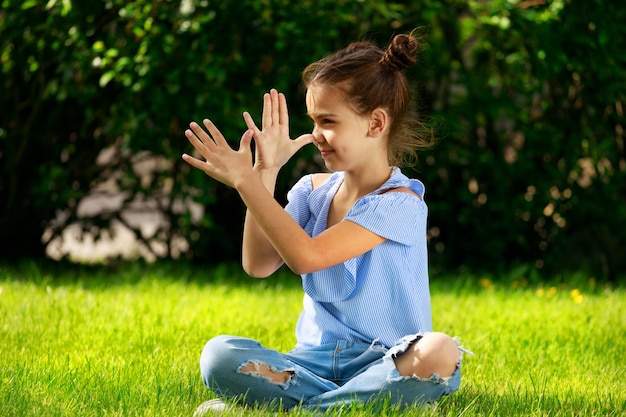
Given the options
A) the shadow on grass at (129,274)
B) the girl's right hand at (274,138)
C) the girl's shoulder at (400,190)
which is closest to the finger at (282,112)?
the girl's right hand at (274,138)

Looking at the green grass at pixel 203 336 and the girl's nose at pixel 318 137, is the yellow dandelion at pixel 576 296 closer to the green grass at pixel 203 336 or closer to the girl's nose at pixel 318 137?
the green grass at pixel 203 336

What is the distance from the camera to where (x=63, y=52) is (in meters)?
5.11

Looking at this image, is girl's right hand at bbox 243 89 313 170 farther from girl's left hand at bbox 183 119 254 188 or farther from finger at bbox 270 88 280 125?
girl's left hand at bbox 183 119 254 188

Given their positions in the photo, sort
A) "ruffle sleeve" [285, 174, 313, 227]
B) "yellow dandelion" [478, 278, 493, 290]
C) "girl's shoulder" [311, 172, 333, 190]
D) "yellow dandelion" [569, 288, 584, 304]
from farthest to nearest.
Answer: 1. "yellow dandelion" [478, 278, 493, 290]
2. "yellow dandelion" [569, 288, 584, 304]
3. "girl's shoulder" [311, 172, 333, 190]
4. "ruffle sleeve" [285, 174, 313, 227]

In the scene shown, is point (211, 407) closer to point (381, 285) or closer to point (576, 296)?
point (381, 285)

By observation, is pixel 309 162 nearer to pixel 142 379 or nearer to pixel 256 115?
pixel 256 115

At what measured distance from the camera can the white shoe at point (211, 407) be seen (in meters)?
2.67

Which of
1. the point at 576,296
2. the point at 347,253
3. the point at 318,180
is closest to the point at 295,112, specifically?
the point at 576,296

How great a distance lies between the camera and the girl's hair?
9.60 feet

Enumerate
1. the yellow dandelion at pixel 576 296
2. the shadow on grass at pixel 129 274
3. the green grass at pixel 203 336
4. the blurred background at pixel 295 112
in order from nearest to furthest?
the green grass at pixel 203 336 → the yellow dandelion at pixel 576 296 → the blurred background at pixel 295 112 → the shadow on grass at pixel 129 274

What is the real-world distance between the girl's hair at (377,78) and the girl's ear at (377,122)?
17 mm

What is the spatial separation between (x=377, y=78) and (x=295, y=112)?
256cm

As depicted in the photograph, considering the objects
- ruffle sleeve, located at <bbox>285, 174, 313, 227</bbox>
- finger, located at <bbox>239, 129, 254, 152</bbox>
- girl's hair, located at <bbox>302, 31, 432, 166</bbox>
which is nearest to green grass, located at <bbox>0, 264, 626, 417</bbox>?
ruffle sleeve, located at <bbox>285, 174, 313, 227</bbox>

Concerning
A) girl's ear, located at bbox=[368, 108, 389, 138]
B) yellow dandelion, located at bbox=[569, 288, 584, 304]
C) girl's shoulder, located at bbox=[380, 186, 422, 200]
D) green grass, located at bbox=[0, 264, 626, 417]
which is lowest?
yellow dandelion, located at bbox=[569, 288, 584, 304]
